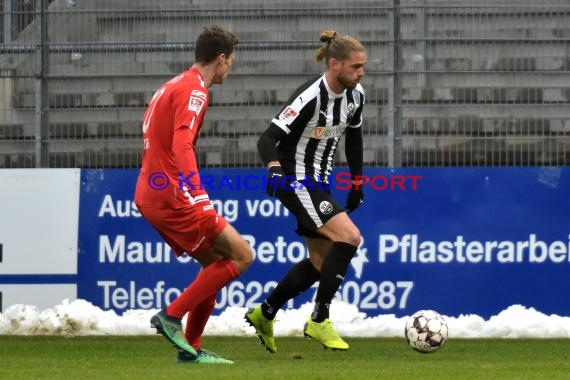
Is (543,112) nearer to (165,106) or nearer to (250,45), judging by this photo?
(250,45)

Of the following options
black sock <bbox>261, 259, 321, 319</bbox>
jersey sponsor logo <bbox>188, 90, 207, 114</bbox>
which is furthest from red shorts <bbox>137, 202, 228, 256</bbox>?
black sock <bbox>261, 259, 321, 319</bbox>

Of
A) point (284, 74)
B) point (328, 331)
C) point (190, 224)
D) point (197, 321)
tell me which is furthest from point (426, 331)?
point (284, 74)

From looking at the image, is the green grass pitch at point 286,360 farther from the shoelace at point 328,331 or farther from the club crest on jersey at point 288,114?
the club crest on jersey at point 288,114

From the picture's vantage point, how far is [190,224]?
7.98 meters

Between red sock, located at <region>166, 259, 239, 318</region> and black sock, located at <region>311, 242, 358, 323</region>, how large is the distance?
96 centimetres

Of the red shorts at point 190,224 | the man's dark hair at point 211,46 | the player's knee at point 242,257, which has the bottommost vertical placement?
the player's knee at point 242,257

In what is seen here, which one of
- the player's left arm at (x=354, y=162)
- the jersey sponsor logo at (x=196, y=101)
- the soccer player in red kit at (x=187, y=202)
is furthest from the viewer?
the player's left arm at (x=354, y=162)

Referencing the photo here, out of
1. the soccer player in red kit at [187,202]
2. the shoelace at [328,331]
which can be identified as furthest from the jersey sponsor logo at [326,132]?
the shoelace at [328,331]

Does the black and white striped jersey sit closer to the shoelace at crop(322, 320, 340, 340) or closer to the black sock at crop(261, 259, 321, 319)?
the black sock at crop(261, 259, 321, 319)

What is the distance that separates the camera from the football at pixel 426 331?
8875mm

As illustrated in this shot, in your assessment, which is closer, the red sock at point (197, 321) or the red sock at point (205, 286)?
the red sock at point (205, 286)

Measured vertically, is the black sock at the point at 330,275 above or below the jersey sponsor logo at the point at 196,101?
below

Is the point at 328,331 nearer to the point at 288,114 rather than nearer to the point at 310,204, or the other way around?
the point at 310,204

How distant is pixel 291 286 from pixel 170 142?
174 cm
